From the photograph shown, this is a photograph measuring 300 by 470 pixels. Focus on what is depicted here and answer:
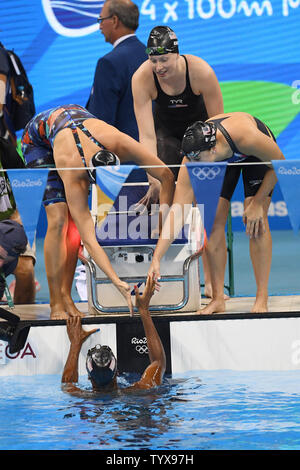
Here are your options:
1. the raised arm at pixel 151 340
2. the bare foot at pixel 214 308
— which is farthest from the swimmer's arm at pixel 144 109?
the bare foot at pixel 214 308

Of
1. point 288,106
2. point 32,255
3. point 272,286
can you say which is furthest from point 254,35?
point 32,255

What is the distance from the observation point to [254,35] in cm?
1126

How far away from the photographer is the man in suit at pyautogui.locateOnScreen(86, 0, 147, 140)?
19.2 feet

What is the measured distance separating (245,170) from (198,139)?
57 centimetres

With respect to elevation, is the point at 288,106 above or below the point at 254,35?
below

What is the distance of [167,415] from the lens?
4.25 metres

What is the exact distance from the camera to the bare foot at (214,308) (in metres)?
5.27

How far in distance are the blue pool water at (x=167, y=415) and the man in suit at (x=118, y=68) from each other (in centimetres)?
193

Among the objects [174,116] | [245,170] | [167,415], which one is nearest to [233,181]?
[245,170]

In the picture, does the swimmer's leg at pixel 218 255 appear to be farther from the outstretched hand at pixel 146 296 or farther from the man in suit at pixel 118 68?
the man in suit at pixel 118 68

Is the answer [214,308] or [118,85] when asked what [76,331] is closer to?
[214,308]

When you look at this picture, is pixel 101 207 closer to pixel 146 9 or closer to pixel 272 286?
pixel 272 286

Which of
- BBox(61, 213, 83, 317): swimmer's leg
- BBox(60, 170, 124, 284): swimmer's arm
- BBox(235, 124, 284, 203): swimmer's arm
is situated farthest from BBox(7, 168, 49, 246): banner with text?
BBox(235, 124, 284, 203): swimmer's arm

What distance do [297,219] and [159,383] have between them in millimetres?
1208
